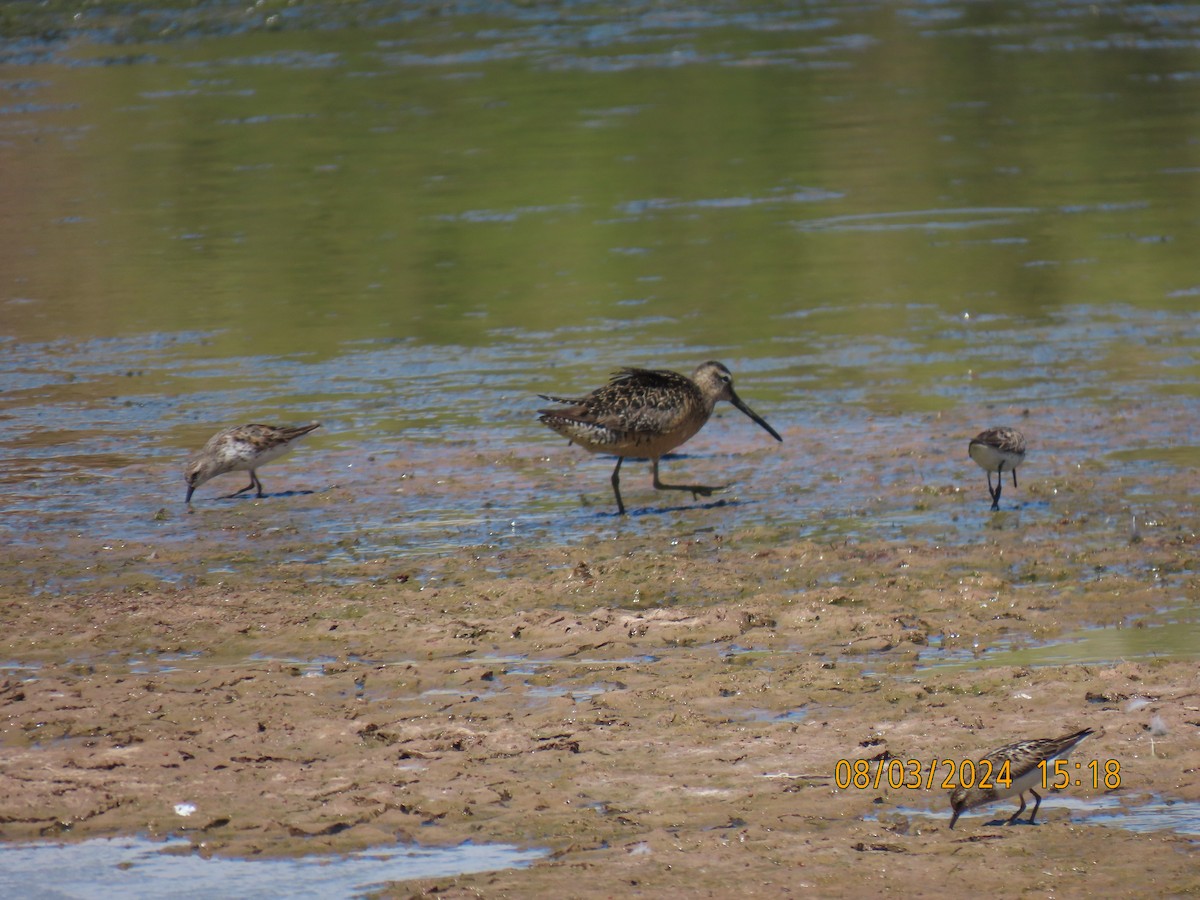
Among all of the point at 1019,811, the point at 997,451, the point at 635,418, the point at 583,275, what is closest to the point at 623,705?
the point at 1019,811

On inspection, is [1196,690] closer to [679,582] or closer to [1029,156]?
[679,582]

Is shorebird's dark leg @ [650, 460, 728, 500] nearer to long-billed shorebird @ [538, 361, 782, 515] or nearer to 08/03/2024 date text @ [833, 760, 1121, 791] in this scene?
long-billed shorebird @ [538, 361, 782, 515]

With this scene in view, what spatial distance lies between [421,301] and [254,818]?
37.5ft

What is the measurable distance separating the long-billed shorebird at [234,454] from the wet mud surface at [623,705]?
144 cm

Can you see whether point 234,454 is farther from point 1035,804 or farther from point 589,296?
point 589,296

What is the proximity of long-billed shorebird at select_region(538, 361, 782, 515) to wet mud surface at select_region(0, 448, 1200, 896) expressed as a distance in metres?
1.10

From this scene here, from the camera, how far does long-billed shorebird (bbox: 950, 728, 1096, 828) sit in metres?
6.39

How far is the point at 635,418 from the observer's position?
37.0 feet

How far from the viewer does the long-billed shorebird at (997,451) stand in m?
10.4

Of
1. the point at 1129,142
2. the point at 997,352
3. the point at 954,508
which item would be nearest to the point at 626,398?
the point at 954,508

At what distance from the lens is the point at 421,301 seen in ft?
59.0

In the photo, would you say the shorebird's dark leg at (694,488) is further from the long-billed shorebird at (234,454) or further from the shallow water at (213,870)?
A: the shallow water at (213,870)

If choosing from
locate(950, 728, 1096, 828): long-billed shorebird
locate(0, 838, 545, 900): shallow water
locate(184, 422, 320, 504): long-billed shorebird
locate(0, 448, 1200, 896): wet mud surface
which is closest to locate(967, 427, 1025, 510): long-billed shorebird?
locate(0, 448, 1200, 896): wet mud surface

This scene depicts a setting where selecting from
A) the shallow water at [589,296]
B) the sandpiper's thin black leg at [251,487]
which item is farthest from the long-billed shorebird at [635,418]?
the sandpiper's thin black leg at [251,487]
